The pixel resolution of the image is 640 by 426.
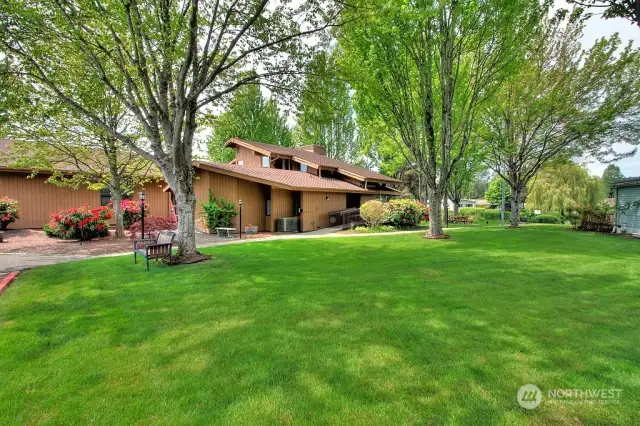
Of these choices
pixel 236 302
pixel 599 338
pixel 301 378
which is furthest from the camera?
pixel 236 302

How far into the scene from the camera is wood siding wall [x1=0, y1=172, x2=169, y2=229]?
16188mm

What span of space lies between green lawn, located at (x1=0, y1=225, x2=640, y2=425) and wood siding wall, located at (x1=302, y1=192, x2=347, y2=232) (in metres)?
10.9

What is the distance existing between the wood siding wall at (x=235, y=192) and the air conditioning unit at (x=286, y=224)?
1.06m

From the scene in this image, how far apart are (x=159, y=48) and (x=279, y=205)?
1105cm

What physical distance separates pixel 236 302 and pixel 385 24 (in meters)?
9.54

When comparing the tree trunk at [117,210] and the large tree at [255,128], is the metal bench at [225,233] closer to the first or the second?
the tree trunk at [117,210]

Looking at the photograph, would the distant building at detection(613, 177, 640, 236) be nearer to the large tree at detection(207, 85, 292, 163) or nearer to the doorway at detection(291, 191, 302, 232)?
the doorway at detection(291, 191, 302, 232)

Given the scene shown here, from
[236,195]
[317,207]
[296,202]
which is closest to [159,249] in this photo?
[236,195]

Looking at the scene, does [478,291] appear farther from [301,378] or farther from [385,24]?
[385,24]

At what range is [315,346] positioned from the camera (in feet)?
11.7

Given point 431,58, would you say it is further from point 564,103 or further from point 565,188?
point 565,188

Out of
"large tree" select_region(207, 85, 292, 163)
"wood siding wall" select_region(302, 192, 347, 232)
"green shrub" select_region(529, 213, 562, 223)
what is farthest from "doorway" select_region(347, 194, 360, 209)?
"green shrub" select_region(529, 213, 562, 223)

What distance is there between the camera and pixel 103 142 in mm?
12469

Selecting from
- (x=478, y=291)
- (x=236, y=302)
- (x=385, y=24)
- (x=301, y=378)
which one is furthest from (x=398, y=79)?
(x=301, y=378)
